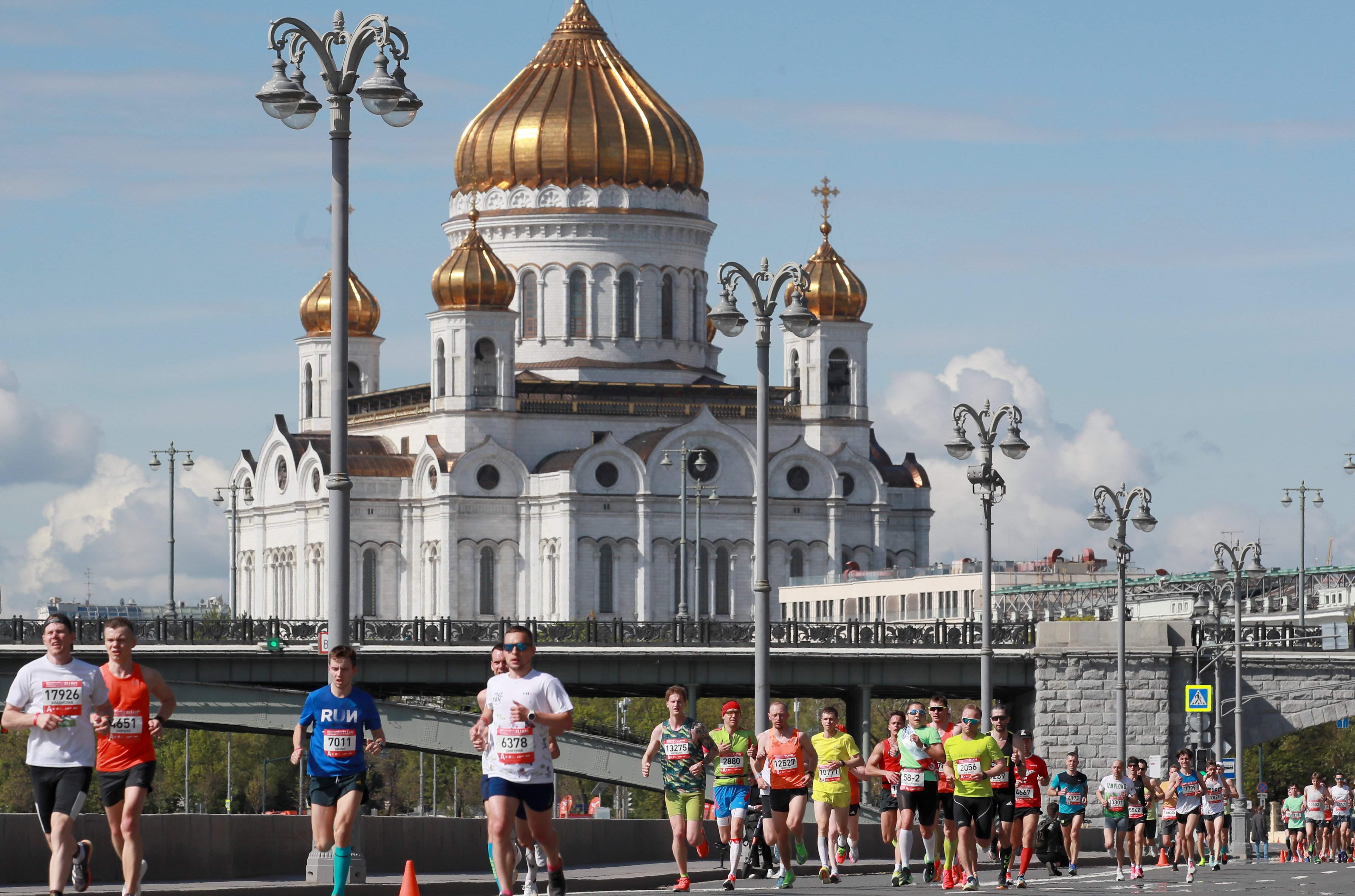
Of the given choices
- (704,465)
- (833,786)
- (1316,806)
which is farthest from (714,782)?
(704,465)

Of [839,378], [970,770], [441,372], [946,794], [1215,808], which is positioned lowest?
[1215,808]

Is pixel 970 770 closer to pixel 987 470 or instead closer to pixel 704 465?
pixel 987 470

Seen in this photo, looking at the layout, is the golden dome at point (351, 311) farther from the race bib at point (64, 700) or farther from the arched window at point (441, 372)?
the race bib at point (64, 700)

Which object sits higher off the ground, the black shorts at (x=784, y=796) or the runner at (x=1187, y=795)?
the black shorts at (x=784, y=796)

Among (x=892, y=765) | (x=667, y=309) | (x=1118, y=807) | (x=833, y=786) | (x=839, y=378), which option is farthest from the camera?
(x=839, y=378)

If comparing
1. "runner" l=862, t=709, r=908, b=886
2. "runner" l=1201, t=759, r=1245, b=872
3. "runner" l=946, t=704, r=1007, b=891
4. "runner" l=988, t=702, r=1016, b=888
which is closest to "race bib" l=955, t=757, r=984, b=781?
"runner" l=946, t=704, r=1007, b=891

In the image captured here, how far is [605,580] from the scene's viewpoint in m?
100

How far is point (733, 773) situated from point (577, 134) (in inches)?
3203

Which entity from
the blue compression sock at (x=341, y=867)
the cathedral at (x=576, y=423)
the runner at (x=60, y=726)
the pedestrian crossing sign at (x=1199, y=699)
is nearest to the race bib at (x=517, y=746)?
the blue compression sock at (x=341, y=867)

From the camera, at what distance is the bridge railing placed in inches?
2309

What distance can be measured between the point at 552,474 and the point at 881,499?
13.2 m

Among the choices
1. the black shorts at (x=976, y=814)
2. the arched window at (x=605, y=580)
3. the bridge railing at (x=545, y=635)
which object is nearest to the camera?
the black shorts at (x=976, y=814)

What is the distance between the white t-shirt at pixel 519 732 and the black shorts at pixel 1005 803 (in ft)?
23.6

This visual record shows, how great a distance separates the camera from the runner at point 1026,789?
27109mm
